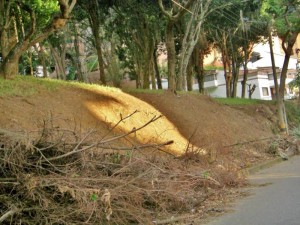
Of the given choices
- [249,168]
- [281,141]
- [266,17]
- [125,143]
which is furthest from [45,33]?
[266,17]

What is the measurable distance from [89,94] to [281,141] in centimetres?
926

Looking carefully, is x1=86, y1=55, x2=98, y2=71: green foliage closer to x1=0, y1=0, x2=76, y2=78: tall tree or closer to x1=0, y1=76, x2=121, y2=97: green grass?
x1=0, y1=0, x2=76, y2=78: tall tree

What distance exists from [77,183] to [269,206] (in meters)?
3.95

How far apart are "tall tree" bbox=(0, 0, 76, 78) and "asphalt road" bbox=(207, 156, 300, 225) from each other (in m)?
8.26

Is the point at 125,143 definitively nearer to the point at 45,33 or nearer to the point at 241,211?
the point at 45,33

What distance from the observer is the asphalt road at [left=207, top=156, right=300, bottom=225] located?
7.52 m

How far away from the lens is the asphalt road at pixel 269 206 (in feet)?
24.7

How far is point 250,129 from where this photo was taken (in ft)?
78.6

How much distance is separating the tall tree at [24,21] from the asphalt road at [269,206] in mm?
8257

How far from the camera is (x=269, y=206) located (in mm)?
8641

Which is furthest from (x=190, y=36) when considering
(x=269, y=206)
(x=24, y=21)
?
(x=269, y=206)

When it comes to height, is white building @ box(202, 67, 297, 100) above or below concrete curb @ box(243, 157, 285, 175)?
above

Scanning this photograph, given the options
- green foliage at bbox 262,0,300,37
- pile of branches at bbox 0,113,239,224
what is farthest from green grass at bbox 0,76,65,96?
green foliage at bbox 262,0,300,37

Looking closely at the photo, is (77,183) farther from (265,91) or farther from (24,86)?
(265,91)
